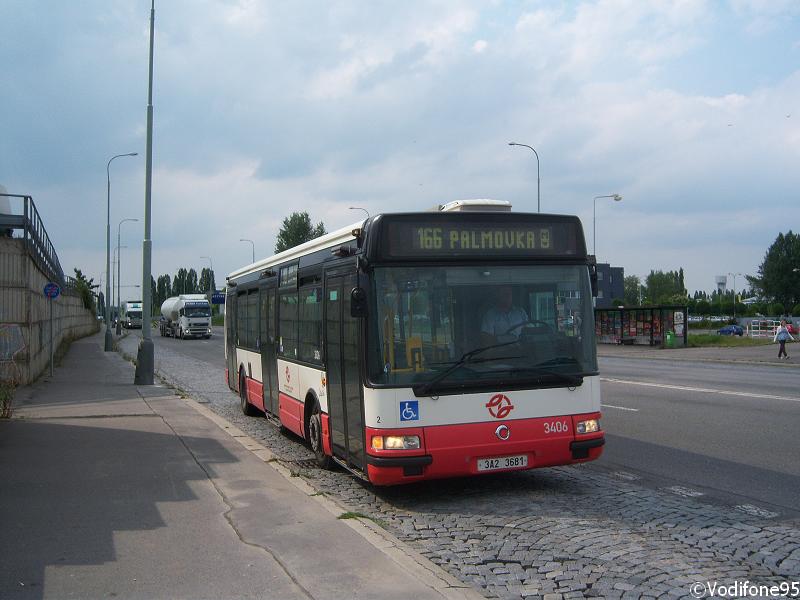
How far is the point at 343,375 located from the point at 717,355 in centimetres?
3194

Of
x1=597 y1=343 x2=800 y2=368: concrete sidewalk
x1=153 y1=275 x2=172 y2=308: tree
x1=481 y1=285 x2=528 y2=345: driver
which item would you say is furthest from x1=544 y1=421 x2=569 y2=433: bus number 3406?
x1=153 y1=275 x2=172 y2=308: tree

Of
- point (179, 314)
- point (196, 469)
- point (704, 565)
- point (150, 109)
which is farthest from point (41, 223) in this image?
point (179, 314)

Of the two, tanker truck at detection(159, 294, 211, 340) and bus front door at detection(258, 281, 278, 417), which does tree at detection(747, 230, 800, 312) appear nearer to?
tanker truck at detection(159, 294, 211, 340)

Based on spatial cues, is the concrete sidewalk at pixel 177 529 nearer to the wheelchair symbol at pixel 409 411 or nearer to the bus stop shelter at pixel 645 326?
the wheelchair symbol at pixel 409 411

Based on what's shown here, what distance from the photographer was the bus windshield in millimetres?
7195

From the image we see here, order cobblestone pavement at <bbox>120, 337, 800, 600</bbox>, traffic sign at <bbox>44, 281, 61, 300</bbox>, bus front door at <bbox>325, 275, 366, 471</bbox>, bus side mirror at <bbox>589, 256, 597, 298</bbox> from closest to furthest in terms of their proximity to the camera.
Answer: cobblestone pavement at <bbox>120, 337, 800, 600</bbox> < bus front door at <bbox>325, 275, 366, 471</bbox> < bus side mirror at <bbox>589, 256, 597, 298</bbox> < traffic sign at <bbox>44, 281, 61, 300</bbox>

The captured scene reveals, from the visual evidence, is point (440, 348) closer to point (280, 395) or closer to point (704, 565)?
point (704, 565)

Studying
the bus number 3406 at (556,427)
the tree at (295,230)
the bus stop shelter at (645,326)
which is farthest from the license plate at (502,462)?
the tree at (295,230)

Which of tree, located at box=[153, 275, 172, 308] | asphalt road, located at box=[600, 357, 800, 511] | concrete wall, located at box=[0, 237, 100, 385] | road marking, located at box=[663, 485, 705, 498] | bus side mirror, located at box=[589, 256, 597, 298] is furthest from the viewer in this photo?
tree, located at box=[153, 275, 172, 308]

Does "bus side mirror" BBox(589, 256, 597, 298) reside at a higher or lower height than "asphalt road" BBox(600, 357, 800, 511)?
higher

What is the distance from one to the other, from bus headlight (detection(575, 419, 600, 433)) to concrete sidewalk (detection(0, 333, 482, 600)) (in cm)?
240

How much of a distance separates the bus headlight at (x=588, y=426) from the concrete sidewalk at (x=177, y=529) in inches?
94.5

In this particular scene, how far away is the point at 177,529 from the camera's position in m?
6.44

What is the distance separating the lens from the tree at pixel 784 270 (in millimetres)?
114812
